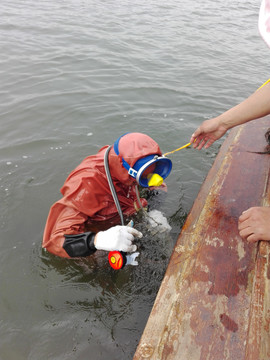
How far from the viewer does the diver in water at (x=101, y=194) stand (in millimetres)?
2295

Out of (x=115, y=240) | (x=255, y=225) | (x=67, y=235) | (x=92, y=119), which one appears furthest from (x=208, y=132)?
(x=92, y=119)

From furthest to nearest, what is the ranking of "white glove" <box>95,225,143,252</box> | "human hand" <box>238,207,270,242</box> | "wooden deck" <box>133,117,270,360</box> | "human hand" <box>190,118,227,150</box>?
"human hand" <box>190,118,227,150</box>, "white glove" <box>95,225,143,252</box>, "human hand" <box>238,207,270,242</box>, "wooden deck" <box>133,117,270,360</box>

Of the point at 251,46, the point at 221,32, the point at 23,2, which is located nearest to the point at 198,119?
the point at 251,46

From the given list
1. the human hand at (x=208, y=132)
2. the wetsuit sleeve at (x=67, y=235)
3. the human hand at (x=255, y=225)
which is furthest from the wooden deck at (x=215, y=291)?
the wetsuit sleeve at (x=67, y=235)

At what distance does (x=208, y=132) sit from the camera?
Result: 8.27ft

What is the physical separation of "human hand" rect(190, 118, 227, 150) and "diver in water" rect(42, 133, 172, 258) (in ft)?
1.22

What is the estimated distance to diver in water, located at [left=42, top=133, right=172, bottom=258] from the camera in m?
2.29

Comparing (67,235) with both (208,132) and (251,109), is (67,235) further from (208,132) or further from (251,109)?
(251,109)

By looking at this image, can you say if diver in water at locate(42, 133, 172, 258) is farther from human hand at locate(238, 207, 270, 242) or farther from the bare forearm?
human hand at locate(238, 207, 270, 242)

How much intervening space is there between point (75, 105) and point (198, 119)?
249cm

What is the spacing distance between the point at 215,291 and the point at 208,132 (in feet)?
4.54

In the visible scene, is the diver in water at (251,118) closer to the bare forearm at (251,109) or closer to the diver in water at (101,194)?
the bare forearm at (251,109)

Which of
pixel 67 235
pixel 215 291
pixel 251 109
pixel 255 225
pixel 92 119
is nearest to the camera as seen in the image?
pixel 215 291

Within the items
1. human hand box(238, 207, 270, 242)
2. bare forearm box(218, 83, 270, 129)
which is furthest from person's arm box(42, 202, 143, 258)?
bare forearm box(218, 83, 270, 129)
